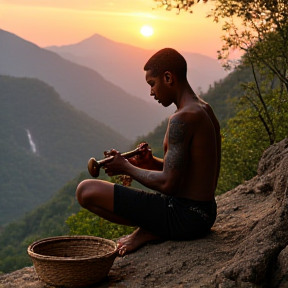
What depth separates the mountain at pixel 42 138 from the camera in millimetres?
89150

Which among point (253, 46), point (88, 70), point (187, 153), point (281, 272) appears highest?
point (88, 70)

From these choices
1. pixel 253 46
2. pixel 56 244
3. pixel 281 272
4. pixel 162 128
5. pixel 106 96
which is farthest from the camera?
pixel 106 96

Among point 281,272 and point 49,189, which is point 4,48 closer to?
point 49,189

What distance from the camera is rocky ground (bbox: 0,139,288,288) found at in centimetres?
350

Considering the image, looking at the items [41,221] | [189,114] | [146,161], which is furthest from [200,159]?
Result: [41,221]

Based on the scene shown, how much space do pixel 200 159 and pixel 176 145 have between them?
0.85ft

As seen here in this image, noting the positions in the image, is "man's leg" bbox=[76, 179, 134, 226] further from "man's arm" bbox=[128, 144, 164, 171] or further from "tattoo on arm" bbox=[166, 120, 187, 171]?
"tattoo on arm" bbox=[166, 120, 187, 171]

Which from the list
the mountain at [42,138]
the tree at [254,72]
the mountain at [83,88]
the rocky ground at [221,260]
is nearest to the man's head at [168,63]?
the rocky ground at [221,260]

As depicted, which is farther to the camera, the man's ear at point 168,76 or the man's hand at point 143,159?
the man's hand at point 143,159

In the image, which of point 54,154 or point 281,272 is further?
point 54,154

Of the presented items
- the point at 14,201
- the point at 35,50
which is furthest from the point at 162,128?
the point at 35,50

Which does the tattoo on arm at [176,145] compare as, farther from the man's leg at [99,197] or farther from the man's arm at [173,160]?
the man's leg at [99,197]

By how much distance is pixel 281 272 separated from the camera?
11.5 ft

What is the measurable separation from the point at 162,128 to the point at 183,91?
5144 cm
